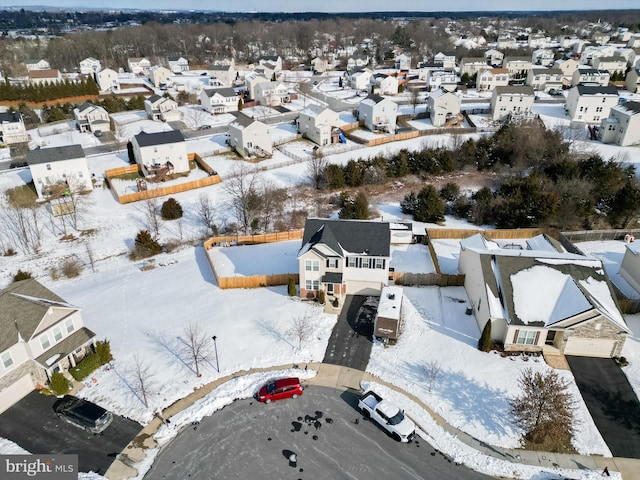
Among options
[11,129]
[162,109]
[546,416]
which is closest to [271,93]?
[162,109]

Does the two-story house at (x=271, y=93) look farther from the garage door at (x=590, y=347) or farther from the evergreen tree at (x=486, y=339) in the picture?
the garage door at (x=590, y=347)

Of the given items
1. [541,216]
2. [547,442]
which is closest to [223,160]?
[541,216]

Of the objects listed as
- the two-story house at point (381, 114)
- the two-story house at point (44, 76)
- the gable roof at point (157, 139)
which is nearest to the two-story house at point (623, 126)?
the two-story house at point (381, 114)

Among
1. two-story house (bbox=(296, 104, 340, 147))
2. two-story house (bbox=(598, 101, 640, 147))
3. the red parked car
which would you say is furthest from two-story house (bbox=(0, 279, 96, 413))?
two-story house (bbox=(598, 101, 640, 147))

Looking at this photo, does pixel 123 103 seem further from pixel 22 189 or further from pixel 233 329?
pixel 233 329

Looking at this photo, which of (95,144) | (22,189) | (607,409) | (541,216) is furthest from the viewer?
(95,144)

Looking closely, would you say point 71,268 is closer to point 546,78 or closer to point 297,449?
point 297,449

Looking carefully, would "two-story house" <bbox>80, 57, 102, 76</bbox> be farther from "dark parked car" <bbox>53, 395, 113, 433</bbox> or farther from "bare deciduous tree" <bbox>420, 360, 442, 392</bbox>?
"bare deciduous tree" <bbox>420, 360, 442, 392</bbox>
